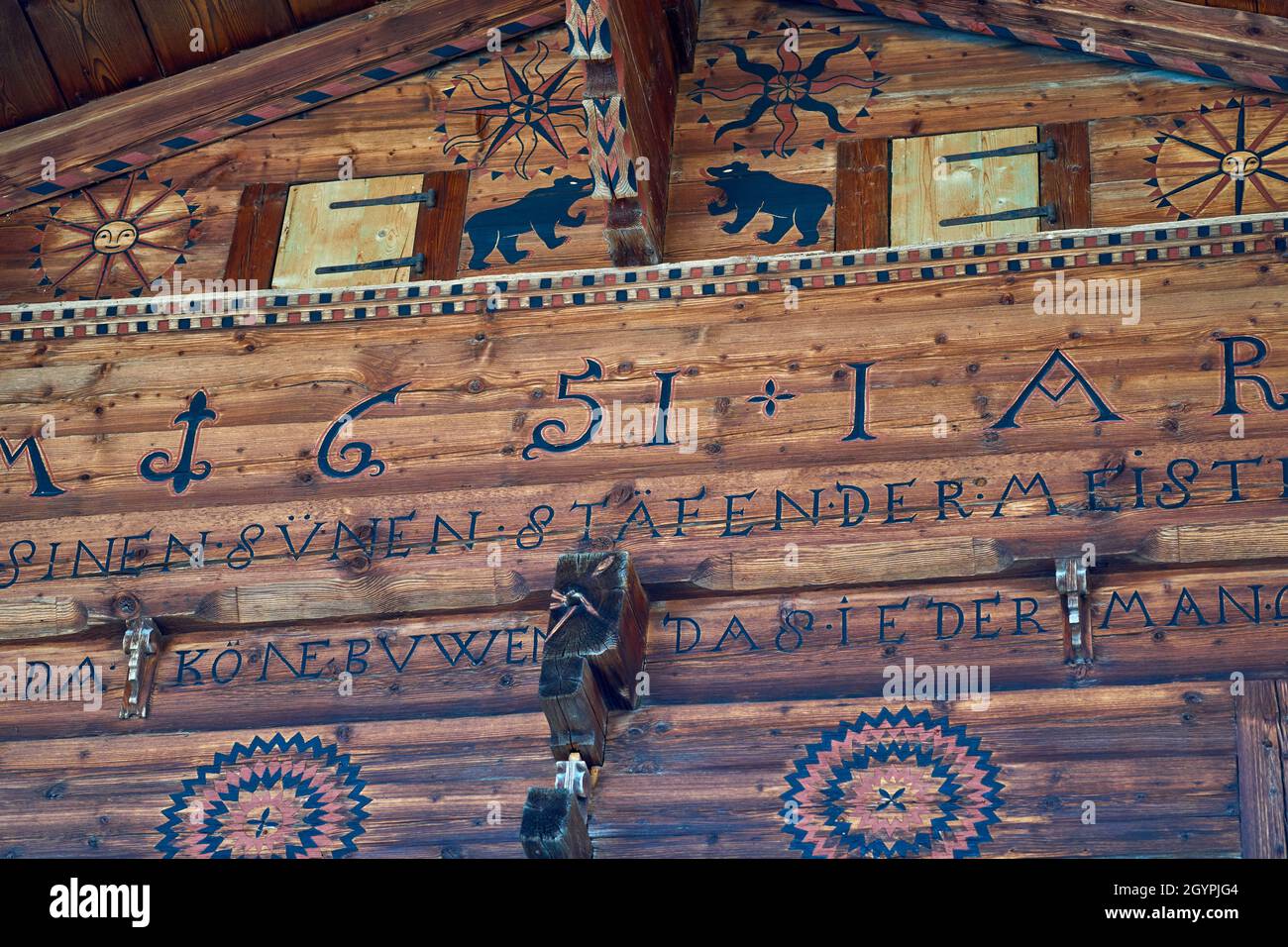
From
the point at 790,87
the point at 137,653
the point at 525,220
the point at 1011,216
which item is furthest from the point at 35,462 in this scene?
the point at 1011,216

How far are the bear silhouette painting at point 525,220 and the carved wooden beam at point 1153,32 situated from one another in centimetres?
120

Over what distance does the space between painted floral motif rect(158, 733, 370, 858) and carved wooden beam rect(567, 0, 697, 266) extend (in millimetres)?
1622

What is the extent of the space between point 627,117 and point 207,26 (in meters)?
1.54

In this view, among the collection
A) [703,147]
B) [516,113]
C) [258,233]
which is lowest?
[258,233]

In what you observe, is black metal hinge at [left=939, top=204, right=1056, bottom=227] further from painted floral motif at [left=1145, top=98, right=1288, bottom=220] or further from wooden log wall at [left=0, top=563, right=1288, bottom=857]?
wooden log wall at [left=0, top=563, right=1288, bottom=857]

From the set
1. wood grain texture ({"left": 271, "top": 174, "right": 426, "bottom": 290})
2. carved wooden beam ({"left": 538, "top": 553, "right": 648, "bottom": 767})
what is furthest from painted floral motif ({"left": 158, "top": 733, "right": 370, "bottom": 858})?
wood grain texture ({"left": 271, "top": 174, "right": 426, "bottom": 290})

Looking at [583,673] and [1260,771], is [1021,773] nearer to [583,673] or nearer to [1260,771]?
[1260,771]

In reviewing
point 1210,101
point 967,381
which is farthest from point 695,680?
point 1210,101

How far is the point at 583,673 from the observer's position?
5.34m

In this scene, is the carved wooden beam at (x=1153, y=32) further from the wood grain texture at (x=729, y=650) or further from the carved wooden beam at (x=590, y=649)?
the carved wooden beam at (x=590, y=649)

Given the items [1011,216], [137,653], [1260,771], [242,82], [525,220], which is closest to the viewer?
[1260,771]

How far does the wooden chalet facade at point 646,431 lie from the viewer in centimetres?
532

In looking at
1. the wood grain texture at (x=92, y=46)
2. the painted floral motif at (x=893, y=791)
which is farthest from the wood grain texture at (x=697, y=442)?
the wood grain texture at (x=92, y=46)

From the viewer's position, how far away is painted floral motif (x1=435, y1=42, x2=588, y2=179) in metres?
6.62
